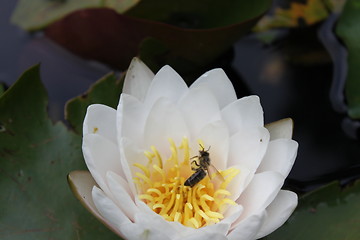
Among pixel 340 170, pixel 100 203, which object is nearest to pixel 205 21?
pixel 340 170

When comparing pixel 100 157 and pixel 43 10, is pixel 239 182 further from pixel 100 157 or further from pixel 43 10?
pixel 43 10

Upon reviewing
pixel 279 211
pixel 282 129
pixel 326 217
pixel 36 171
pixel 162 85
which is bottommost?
pixel 326 217

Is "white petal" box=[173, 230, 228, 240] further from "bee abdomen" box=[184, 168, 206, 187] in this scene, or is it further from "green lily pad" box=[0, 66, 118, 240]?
"green lily pad" box=[0, 66, 118, 240]

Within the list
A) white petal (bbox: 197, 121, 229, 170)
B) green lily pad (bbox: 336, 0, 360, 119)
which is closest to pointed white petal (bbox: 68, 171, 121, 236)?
white petal (bbox: 197, 121, 229, 170)

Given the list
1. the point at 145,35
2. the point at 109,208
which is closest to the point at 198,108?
the point at 109,208

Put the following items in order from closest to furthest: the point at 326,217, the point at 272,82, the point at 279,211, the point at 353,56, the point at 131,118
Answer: the point at 279,211 → the point at 131,118 → the point at 326,217 → the point at 353,56 → the point at 272,82

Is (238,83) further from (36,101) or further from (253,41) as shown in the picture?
(36,101)

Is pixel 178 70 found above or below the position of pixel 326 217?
above
